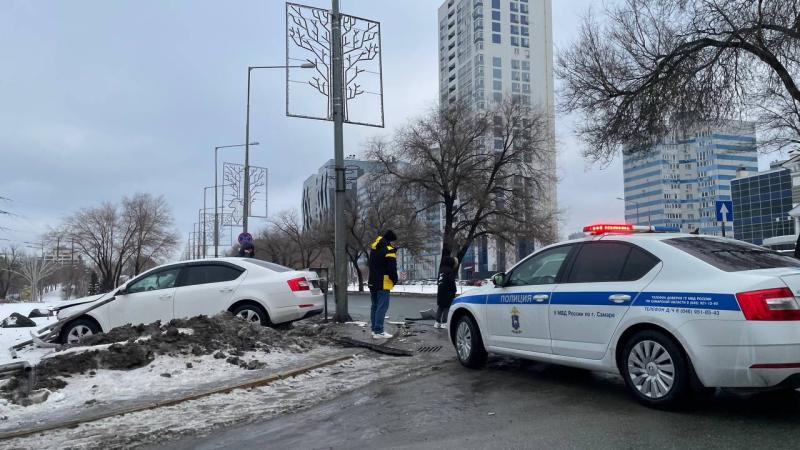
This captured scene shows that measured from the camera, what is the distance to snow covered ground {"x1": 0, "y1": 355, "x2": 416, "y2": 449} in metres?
4.89

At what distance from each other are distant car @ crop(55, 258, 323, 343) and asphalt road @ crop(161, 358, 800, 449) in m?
3.77

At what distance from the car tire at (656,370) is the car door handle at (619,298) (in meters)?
0.31

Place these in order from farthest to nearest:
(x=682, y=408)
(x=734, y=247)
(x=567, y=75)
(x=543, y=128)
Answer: (x=543, y=128), (x=567, y=75), (x=734, y=247), (x=682, y=408)

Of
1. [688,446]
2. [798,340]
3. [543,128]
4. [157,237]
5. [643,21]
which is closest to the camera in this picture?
[688,446]

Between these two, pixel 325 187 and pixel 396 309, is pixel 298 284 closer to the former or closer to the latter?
pixel 396 309

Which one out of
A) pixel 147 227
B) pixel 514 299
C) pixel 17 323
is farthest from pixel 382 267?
pixel 147 227

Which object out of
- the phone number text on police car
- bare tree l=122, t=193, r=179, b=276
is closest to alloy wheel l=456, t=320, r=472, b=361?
the phone number text on police car

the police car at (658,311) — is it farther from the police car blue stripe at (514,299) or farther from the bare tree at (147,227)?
the bare tree at (147,227)

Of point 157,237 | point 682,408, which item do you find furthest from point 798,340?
point 157,237

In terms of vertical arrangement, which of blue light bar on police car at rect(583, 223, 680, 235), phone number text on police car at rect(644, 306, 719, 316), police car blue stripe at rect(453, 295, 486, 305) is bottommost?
police car blue stripe at rect(453, 295, 486, 305)

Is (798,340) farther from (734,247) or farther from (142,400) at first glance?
(142,400)

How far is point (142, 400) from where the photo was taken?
6.05m

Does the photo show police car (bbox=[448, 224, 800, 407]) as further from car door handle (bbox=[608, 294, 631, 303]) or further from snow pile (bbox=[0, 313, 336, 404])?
snow pile (bbox=[0, 313, 336, 404])

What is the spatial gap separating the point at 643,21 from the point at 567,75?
2288 mm
